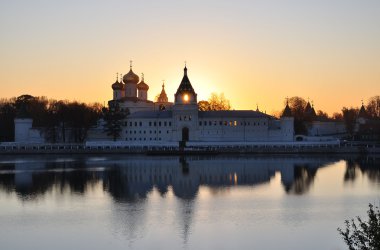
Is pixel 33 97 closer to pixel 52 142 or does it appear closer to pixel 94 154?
pixel 52 142

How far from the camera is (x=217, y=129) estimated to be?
57000mm

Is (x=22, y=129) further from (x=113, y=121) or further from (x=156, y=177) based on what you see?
(x=156, y=177)

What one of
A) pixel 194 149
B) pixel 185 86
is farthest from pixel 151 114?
pixel 194 149

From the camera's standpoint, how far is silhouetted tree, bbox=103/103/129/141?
56.4 meters

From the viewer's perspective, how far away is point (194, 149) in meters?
Result: 51.3

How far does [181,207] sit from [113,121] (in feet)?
124

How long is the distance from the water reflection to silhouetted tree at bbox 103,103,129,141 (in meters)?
19.9

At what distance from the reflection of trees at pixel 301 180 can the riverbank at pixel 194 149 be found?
49.8ft

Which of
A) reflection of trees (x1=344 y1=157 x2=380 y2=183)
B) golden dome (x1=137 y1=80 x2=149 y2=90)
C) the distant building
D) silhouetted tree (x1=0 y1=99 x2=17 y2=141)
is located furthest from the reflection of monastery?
golden dome (x1=137 y1=80 x2=149 y2=90)

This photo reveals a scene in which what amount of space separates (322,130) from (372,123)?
7075 millimetres

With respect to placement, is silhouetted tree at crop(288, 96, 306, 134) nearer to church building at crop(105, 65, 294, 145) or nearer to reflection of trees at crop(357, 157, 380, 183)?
church building at crop(105, 65, 294, 145)

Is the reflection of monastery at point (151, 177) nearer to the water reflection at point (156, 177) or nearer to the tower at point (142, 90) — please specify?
the water reflection at point (156, 177)

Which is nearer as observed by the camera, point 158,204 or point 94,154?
point 158,204

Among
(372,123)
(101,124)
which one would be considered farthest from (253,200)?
(372,123)
